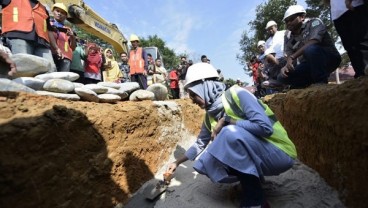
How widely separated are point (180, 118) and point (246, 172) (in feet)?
7.68

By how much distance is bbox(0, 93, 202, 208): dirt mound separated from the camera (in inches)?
66.1

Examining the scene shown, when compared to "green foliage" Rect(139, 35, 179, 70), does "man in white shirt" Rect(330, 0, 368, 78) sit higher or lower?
lower

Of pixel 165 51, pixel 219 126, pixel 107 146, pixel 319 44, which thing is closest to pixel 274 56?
pixel 319 44

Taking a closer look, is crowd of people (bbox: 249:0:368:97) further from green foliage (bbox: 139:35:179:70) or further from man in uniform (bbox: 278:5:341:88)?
green foliage (bbox: 139:35:179:70)

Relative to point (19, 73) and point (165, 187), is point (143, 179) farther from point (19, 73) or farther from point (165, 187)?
point (19, 73)

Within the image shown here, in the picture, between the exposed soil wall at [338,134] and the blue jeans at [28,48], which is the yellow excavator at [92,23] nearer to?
the blue jeans at [28,48]

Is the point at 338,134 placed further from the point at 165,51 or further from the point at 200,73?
the point at 165,51

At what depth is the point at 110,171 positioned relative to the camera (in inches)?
103

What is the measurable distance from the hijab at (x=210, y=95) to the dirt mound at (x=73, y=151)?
3.05ft

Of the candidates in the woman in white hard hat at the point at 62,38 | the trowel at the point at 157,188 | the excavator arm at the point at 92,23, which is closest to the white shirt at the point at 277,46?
the trowel at the point at 157,188

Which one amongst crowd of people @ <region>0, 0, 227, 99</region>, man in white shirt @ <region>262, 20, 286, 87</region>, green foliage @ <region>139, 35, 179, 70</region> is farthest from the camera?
green foliage @ <region>139, 35, 179, 70</region>

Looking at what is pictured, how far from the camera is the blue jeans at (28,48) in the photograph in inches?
131

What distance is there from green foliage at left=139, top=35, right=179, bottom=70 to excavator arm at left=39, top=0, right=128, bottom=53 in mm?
22734

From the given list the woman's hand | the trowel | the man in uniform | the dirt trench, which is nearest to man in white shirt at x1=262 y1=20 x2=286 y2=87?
the man in uniform
